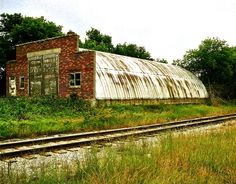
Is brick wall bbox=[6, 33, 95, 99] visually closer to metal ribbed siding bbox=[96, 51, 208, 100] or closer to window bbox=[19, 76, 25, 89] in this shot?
window bbox=[19, 76, 25, 89]

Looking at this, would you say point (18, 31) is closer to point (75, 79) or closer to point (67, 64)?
point (67, 64)

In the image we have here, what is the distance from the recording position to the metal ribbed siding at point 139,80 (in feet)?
90.3

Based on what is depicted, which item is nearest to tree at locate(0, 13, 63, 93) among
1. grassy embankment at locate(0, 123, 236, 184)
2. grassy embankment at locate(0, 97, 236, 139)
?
grassy embankment at locate(0, 97, 236, 139)

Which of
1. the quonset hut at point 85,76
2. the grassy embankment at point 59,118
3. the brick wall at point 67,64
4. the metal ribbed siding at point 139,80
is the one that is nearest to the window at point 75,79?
the quonset hut at point 85,76

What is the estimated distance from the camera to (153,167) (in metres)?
6.18

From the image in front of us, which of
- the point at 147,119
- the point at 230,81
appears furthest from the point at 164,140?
the point at 230,81

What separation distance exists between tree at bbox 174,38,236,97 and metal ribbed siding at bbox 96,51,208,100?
3091 mm

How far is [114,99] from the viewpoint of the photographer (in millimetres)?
27500

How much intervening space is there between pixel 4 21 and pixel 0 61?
8798 mm

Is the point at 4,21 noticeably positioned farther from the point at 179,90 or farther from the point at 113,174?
the point at 113,174

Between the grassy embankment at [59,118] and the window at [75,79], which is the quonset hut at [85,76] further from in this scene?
the grassy embankment at [59,118]

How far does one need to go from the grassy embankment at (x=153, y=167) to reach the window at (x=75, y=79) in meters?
19.8

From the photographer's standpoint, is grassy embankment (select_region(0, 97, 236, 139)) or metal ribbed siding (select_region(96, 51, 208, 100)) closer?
grassy embankment (select_region(0, 97, 236, 139))

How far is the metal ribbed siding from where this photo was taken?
27516 millimetres
